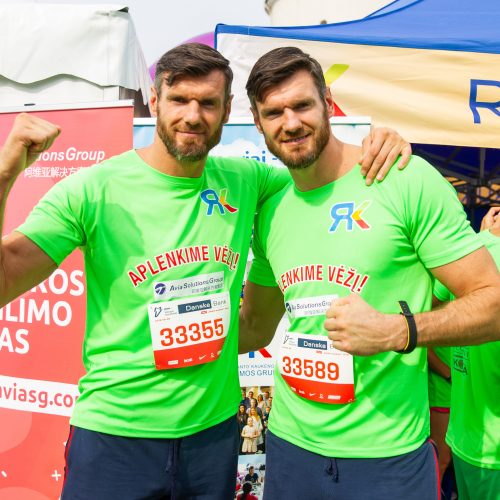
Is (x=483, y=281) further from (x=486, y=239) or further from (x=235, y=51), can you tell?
(x=235, y=51)

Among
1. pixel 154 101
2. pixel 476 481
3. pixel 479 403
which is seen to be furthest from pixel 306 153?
pixel 476 481

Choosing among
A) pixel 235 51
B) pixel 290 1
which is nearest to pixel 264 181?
pixel 235 51

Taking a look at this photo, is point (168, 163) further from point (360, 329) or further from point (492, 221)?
point (492, 221)

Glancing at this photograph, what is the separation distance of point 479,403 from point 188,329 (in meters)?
1.31

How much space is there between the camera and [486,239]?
2.33m

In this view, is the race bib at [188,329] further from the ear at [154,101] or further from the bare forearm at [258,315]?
the ear at [154,101]

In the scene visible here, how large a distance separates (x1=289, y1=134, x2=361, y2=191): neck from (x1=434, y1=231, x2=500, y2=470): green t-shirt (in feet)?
2.58

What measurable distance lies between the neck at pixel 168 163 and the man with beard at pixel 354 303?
0.93 feet

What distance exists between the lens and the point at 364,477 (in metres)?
1.60

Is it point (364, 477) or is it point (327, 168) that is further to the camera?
point (327, 168)

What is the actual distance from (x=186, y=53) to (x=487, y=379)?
5.77 ft

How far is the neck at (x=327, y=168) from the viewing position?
179 cm

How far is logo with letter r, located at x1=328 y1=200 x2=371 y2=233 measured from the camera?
1.67 metres

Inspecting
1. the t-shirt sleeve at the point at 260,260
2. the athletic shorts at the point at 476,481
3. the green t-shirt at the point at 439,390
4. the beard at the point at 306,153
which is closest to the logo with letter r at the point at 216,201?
the t-shirt sleeve at the point at 260,260
